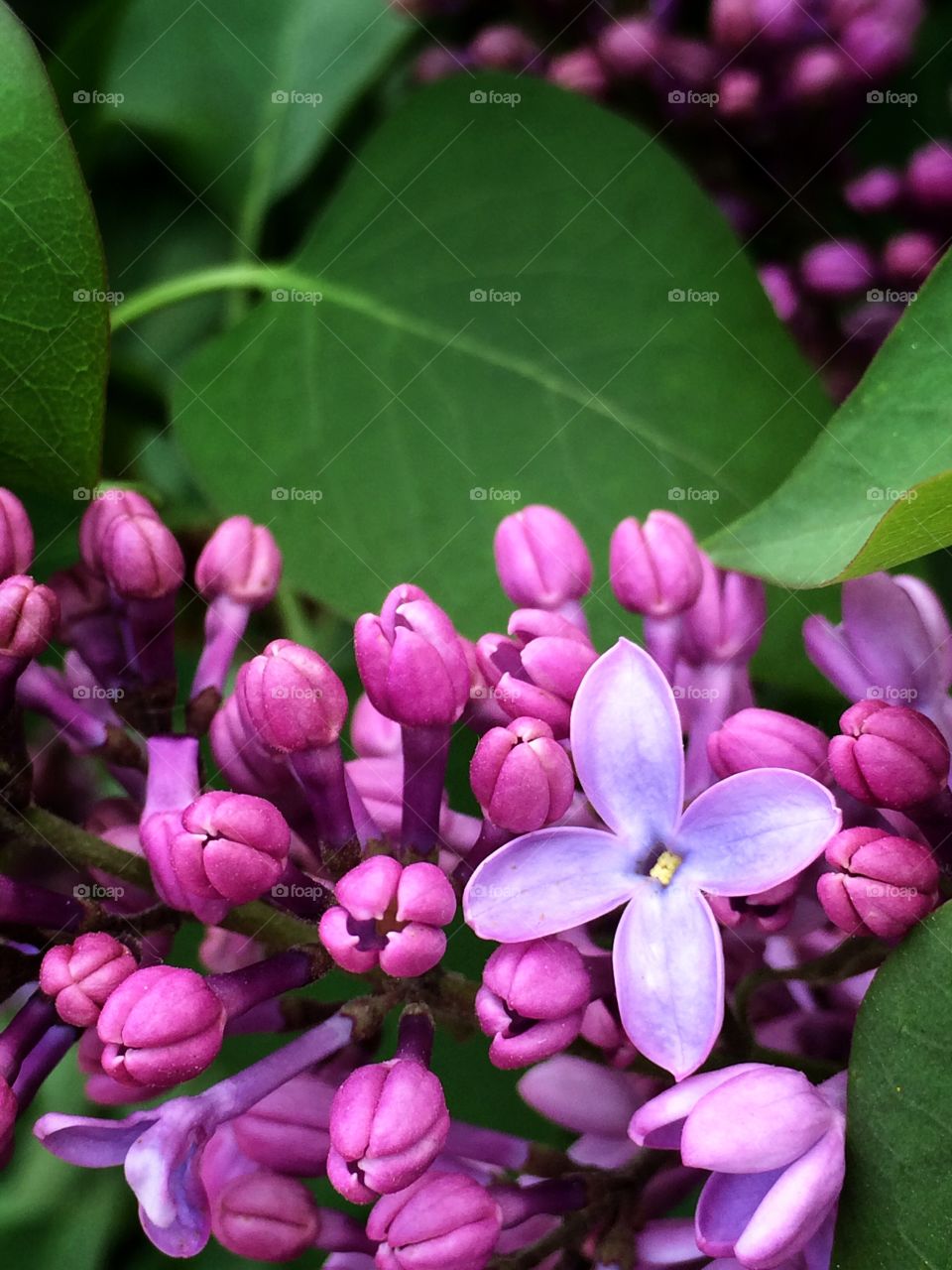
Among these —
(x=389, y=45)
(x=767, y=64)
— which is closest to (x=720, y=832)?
(x=767, y=64)

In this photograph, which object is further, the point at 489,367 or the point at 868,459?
the point at 489,367

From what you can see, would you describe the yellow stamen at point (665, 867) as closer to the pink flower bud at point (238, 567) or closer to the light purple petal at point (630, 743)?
the light purple petal at point (630, 743)

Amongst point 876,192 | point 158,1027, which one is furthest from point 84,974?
point 876,192

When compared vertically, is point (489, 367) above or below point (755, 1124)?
above

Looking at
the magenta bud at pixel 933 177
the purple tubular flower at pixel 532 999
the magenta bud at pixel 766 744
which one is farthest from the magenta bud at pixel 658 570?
the magenta bud at pixel 933 177

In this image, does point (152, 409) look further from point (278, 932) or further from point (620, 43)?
point (278, 932)

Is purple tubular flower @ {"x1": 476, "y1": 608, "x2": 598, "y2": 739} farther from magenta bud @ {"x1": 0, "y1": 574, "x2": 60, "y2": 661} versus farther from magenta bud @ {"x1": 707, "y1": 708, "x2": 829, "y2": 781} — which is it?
magenta bud @ {"x1": 0, "y1": 574, "x2": 60, "y2": 661}

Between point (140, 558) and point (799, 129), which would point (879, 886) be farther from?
point (799, 129)

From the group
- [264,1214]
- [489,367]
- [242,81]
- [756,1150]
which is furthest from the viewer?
[242,81]
